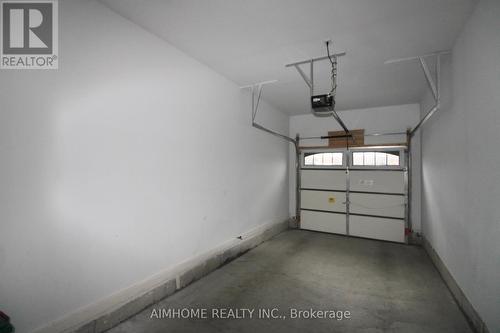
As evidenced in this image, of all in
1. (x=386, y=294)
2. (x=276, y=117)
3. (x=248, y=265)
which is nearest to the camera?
(x=386, y=294)

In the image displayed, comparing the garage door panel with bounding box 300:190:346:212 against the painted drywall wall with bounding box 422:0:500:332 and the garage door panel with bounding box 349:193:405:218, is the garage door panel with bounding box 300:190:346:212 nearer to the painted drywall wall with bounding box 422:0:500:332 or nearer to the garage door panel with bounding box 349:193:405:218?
the garage door panel with bounding box 349:193:405:218

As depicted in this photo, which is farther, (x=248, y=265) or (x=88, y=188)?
(x=248, y=265)

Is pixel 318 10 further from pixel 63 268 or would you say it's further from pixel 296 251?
pixel 296 251

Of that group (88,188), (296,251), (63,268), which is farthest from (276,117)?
(63,268)

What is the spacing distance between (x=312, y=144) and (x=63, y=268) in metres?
5.81

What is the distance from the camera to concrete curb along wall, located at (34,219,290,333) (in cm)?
211

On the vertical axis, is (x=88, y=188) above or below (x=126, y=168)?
below

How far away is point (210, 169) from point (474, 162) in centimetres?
316

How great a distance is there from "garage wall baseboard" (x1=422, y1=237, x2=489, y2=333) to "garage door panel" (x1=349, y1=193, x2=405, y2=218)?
4.92 feet

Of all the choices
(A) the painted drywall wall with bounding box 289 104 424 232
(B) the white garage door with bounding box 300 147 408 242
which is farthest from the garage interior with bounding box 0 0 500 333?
(B) the white garage door with bounding box 300 147 408 242

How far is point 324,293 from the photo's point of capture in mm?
3104

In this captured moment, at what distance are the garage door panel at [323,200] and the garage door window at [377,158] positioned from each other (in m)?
0.93

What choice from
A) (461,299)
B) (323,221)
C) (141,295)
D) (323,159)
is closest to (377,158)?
(323,159)

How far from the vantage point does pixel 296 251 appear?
4.76 metres
